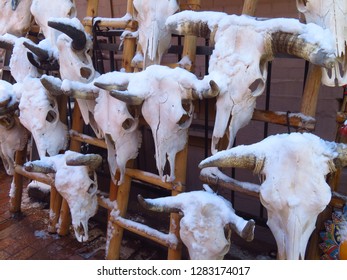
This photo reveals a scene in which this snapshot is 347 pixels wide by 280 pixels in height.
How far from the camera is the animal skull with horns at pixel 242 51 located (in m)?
1.35

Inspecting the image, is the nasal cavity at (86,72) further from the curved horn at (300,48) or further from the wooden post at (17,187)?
the curved horn at (300,48)

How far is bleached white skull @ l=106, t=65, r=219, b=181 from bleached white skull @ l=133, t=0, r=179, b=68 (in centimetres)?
19

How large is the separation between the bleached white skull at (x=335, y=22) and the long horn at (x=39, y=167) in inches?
59.7

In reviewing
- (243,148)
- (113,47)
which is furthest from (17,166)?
(243,148)

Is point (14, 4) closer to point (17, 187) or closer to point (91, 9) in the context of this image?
point (91, 9)

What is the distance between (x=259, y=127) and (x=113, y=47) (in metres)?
1.44

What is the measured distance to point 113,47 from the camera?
7.43 feet

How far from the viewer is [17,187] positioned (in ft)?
9.15

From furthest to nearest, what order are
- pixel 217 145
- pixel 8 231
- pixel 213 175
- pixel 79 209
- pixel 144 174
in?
pixel 8 231, pixel 79 209, pixel 144 174, pixel 213 175, pixel 217 145

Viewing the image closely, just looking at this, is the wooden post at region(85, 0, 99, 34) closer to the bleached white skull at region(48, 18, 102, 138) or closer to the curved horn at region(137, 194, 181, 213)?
the bleached white skull at region(48, 18, 102, 138)

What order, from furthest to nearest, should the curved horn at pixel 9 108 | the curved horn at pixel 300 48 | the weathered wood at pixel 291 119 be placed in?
the curved horn at pixel 9 108
the weathered wood at pixel 291 119
the curved horn at pixel 300 48

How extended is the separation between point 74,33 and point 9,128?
3.28 ft

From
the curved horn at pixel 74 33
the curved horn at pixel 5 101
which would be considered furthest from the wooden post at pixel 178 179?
the curved horn at pixel 5 101
